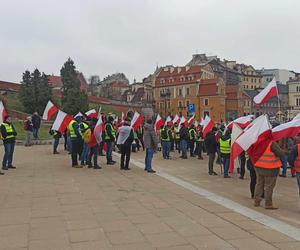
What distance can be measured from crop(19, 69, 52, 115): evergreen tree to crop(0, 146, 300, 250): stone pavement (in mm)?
48651

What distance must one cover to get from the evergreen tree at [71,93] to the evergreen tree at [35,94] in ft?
16.9

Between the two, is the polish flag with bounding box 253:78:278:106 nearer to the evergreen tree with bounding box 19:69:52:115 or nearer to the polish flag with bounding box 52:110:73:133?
the polish flag with bounding box 52:110:73:133

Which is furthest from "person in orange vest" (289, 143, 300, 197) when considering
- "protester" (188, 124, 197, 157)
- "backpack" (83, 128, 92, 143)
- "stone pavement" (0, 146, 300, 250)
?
"protester" (188, 124, 197, 157)

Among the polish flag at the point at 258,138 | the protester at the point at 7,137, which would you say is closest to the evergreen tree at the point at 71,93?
the protester at the point at 7,137

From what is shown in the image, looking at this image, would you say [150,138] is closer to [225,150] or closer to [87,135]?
[87,135]

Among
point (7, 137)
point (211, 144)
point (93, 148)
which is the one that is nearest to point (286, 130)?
point (211, 144)

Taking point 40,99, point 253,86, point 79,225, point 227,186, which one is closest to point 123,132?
point 227,186

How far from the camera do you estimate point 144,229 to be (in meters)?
7.11

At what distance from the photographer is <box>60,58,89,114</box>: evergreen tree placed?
214 feet

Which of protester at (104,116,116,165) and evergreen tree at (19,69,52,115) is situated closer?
protester at (104,116,116,165)

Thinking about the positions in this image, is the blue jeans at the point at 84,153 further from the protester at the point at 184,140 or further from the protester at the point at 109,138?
the protester at the point at 184,140

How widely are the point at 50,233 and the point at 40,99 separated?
55029 mm

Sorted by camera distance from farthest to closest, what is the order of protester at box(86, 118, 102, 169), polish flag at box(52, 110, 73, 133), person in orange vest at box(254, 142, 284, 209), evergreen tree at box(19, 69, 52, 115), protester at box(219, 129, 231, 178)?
evergreen tree at box(19, 69, 52, 115) → polish flag at box(52, 110, 73, 133) → protester at box(86, 118, 102, 169) → protester at box(219, 129, 231, 178) → person in orange vest at box(254, 142, 284, 209)

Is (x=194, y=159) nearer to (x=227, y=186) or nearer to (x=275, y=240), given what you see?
(x=227, y=186)
